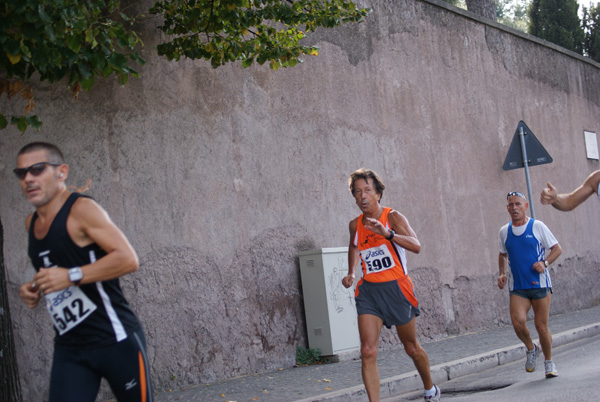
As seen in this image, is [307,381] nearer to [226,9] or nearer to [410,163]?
[226,9]

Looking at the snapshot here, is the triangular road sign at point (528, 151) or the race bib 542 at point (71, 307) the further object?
the triangular road sign at point (528, 151)

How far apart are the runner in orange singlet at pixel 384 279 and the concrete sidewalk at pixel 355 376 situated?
1.15 meters

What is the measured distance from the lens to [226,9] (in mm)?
7707

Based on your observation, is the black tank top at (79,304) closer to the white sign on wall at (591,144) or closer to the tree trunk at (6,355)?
the tree trunk at (6,355)

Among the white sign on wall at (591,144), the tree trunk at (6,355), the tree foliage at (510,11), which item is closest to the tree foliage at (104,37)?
the tree trunk at (6,355)

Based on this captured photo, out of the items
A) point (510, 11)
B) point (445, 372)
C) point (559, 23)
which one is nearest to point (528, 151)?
point (445, 372)

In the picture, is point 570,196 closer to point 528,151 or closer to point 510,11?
point 528,151

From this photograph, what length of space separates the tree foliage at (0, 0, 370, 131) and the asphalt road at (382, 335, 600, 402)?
3765 mm

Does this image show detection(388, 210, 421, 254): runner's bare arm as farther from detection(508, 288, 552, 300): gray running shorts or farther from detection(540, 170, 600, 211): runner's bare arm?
detection(508, 288, 552, 300): gray running shorts

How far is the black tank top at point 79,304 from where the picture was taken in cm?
366

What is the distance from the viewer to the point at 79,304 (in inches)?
145

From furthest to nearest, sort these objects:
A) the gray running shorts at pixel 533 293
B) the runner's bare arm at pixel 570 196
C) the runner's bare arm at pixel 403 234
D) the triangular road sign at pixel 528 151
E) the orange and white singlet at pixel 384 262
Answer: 1. the triangular road sign at pixel 528 151
2. the gray running shorts at pixel 533 293
3. the orange and white singlet at pixel 384 262
4. the runner's bare arm at pixel 403 234
5. the runner's bare arm at pixel 570 196

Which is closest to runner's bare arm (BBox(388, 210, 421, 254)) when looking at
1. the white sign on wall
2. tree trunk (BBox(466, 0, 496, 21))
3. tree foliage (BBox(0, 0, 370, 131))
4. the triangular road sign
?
tree foliage (BBox(0, 0, 370, 131))

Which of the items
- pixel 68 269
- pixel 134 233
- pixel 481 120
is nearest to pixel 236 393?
pixel 134 233
